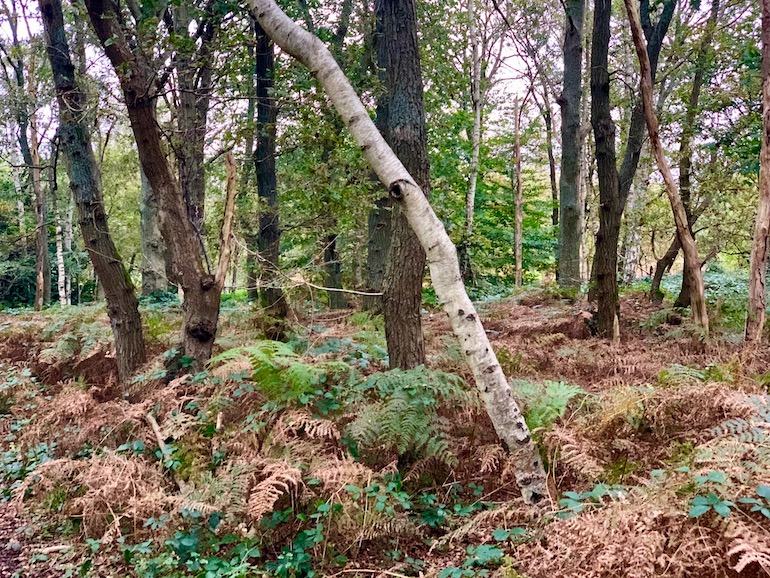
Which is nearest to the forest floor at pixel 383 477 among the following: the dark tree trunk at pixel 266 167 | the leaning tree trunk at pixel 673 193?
the leaning tree trunk at pixel 673 193

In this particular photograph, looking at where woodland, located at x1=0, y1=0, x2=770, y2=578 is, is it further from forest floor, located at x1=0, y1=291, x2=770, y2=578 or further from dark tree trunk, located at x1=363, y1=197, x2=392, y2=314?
dark tree trunk, located at x1=363, y1=197, x2=392, y2=314

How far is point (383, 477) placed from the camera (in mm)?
3223

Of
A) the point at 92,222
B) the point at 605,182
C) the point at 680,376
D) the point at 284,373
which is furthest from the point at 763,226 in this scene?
the point at 92,222

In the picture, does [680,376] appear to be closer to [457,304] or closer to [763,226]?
[457,304]

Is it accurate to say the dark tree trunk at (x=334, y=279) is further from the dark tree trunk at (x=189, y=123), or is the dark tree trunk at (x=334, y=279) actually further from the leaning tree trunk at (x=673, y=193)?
the leaning tree trunk at (x=673, y=193)

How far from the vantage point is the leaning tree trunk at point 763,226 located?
5.34 metres

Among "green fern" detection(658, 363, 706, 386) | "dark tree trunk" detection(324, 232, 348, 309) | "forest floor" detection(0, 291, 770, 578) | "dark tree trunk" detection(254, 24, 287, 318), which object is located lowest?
"forest floor" detection(0, 291, 770, 578)

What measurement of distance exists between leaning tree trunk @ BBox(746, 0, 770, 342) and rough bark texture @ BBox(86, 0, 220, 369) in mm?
5514

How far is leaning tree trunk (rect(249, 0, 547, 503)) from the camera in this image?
9.95 ft

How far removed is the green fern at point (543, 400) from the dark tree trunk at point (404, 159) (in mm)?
990

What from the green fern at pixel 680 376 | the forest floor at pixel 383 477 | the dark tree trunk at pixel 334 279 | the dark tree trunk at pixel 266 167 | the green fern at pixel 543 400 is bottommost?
the forest floor at pixel 383 477

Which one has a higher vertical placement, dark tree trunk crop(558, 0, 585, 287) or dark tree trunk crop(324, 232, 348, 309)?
dark tree trunk crop(558, 0, 585, 287)

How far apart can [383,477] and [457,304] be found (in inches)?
46.2

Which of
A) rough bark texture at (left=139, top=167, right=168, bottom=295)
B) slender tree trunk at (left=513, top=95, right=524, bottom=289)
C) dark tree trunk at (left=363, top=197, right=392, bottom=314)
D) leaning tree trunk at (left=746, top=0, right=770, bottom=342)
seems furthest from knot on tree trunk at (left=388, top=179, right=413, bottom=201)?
slender tree trunk at (left=513, top=95, right=524, bottom=289)
